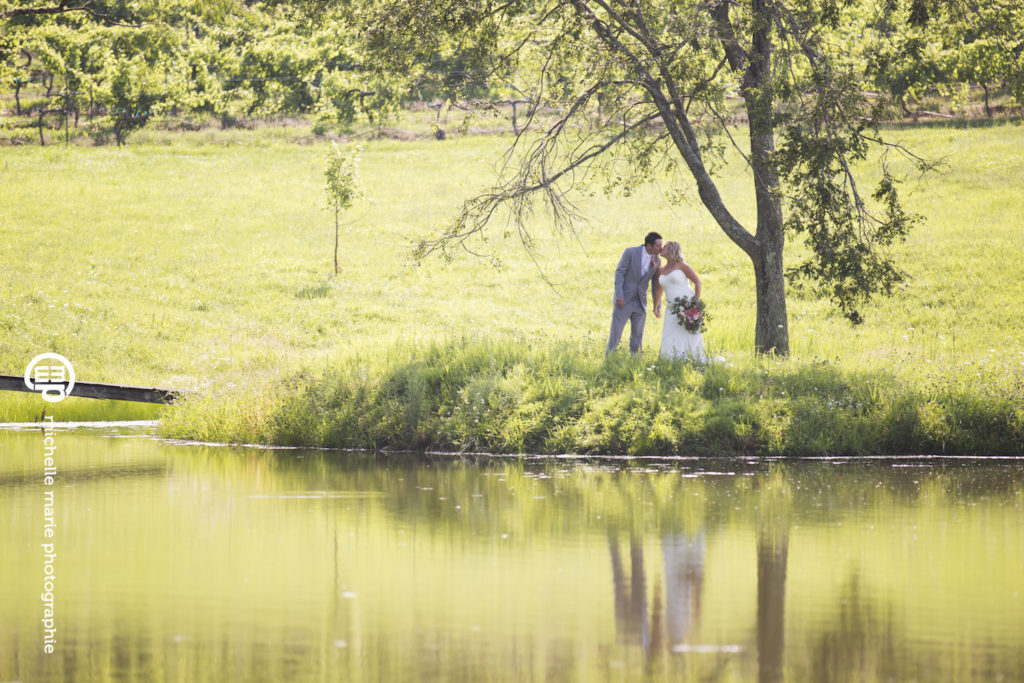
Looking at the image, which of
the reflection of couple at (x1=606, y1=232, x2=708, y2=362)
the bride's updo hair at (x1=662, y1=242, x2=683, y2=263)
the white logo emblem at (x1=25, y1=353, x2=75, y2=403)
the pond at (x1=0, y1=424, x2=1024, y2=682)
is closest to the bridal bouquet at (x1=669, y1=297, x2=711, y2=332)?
the reflection of couple at (x1=606, y1=232, x2=708, y2=362)

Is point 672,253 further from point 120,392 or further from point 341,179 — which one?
point 341,179

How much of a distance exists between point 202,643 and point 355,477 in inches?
295

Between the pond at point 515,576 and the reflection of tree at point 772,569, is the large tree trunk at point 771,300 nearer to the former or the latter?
the pond at point 515,576

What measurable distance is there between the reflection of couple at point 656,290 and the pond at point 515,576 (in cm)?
467

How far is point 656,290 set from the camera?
757 inches

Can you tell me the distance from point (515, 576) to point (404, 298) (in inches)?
1135

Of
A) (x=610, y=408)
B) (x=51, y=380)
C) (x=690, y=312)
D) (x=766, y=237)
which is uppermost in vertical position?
(x=766, y=237)

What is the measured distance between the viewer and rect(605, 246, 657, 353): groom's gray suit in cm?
1888

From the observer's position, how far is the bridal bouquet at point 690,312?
715 inches

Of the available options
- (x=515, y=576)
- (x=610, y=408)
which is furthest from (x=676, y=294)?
(x=515, y=576)

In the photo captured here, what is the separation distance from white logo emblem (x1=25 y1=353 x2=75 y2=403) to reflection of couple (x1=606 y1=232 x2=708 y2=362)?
32.5 feet

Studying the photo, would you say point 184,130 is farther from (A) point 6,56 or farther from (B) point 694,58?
(B) point 694,58

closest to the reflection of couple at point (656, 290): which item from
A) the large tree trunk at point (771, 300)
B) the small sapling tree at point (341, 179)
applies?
the large tree trunk at point (771, 300)

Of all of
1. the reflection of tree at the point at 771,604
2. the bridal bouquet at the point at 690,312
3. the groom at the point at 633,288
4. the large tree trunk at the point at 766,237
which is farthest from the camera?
the large tree trunk at the point at 766,237
